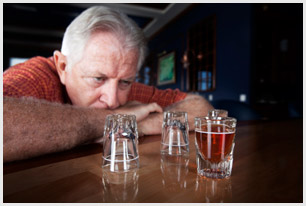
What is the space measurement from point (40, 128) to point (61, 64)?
64 centimetres

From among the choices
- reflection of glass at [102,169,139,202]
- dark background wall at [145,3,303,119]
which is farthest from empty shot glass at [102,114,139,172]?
dark background wall at [145,3,303,119]

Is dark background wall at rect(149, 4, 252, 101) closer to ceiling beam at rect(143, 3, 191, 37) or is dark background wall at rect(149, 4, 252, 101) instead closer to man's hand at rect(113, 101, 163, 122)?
ceiling beam at rect(143, 3, 191, 37)

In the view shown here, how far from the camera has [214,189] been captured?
410mm

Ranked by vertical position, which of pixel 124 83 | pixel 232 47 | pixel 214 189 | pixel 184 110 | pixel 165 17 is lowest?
pixel 214 189

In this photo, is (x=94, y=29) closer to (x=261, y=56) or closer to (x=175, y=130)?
(x=175, y=130)

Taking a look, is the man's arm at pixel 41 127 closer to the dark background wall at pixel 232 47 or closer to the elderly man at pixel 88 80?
the elderly man at pixel 88 80

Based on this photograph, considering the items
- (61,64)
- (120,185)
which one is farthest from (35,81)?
(120,185)

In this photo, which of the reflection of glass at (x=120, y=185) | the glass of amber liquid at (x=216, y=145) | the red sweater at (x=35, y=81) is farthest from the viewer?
the red sweater at (x=35, y=81)

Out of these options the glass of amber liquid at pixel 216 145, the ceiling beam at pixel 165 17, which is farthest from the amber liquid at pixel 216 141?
the ceiling beam at pixel 165 17

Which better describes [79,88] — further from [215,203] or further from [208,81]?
[208,81]

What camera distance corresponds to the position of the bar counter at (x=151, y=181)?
1.22 ft

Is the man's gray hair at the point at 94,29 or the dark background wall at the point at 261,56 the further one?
the dark background wall at the point at 261,56

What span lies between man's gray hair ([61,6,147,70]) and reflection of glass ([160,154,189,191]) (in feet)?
2.33

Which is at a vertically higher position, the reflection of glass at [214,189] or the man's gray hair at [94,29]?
the man's gray hair at [94,29]
